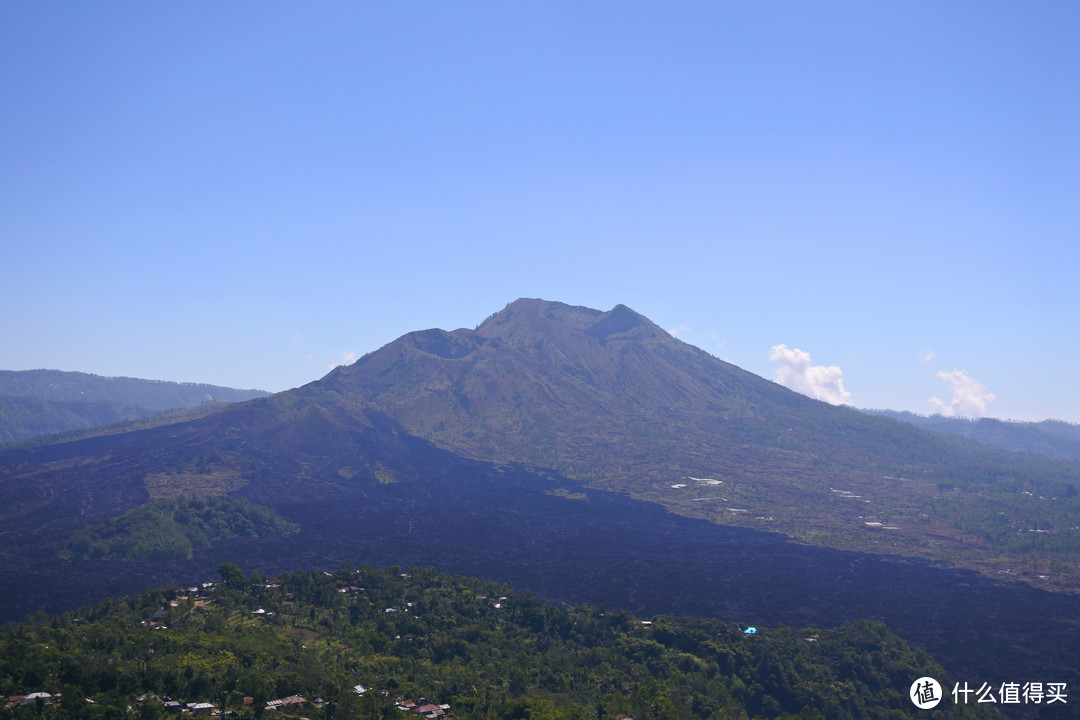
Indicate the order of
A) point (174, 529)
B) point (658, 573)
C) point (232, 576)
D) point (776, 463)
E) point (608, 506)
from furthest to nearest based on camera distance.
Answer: point (776, 463) → point (608, 506) → point (174, 529) → point (658, 573) → point (232, 576)

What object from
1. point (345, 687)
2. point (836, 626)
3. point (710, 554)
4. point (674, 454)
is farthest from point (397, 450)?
point (345, 687)

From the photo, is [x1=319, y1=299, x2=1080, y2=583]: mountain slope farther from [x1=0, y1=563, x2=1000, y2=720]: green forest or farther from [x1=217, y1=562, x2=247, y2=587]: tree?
[x1=217, y1=562, x2=247, y2=587]: tree

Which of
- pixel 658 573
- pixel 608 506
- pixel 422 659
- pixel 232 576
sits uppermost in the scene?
pixel 608 506

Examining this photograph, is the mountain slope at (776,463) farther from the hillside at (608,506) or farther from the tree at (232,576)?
the tree at (232,576)

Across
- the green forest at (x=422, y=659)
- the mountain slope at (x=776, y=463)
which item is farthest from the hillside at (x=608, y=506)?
the green forest at (x=422, y=659)

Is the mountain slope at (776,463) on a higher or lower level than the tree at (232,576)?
higher

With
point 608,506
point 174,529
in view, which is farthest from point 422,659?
point 608,506

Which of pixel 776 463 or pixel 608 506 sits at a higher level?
pixel 776 463

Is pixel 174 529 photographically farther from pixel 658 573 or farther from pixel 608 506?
pixel 608 506

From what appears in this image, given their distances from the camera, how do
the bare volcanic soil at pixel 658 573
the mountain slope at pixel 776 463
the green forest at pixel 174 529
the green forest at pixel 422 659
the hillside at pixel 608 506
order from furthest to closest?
the mountain slope at pixel 776 463, the green forest at pixel 174 529, the hillside at pixel 608 506, the bare volcanic soil at pixel 658 573, the green forest at pixel 422 659
